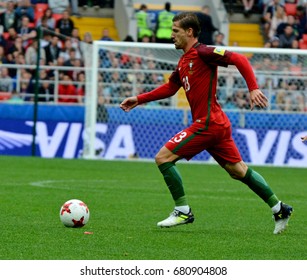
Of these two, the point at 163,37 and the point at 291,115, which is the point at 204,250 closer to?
the point at 291,115

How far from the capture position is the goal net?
78.1ft

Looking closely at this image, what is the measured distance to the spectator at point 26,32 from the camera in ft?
86.4

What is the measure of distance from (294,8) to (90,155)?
1118 cm

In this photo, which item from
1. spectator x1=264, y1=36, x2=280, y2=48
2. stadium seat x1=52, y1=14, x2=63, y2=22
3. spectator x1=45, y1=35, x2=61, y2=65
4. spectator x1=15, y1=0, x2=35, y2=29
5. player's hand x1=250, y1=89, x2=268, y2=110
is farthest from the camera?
stadium seat x1=52, y1=14, x2=63, y2=22

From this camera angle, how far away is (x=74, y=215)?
1071 centimetres

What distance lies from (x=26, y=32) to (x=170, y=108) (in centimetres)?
529

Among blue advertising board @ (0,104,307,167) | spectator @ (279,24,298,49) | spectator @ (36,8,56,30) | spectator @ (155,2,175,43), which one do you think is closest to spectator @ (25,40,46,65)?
blue advertising board @ (0,104,307,167)

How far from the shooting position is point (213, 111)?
428 inches

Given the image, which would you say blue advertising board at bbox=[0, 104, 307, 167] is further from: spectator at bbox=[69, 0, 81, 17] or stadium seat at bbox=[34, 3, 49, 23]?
spectator at bbox=[69, 0, 81, 17]

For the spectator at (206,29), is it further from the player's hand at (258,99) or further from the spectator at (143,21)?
the player's hand at (258,99)

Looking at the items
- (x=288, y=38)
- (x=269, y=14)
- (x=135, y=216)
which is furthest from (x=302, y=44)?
(x=135, y=216)

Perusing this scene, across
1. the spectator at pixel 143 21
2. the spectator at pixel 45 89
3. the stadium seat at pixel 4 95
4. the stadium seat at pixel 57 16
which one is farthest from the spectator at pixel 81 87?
the spectator at pixel 143 21

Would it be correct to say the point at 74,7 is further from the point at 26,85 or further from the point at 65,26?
the point at 26,85

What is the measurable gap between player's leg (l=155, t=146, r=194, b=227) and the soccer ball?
810 millimetres
